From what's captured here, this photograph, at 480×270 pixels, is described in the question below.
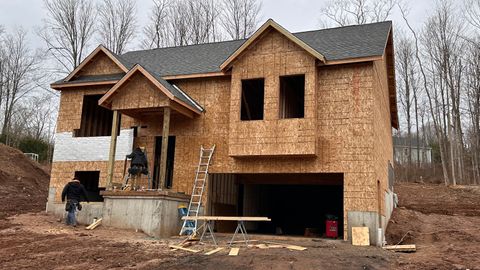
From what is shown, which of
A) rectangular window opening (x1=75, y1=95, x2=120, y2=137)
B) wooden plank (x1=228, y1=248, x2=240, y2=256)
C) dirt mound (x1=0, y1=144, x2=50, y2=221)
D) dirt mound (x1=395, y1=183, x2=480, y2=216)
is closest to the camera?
wooden plank (x1=228, y1=248, x2=240, y2=256)

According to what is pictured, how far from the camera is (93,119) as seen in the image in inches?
780

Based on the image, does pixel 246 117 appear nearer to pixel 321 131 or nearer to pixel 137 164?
pixel 321 131

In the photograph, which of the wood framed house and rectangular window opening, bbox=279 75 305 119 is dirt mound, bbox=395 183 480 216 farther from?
rectangular window opening, bbox=279 75 305 119

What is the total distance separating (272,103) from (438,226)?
8.50 metres

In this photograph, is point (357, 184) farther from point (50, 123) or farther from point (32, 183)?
point (50, 123)

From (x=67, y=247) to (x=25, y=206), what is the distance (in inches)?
396

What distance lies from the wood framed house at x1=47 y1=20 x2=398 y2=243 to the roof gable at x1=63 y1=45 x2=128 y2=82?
0.04 metres

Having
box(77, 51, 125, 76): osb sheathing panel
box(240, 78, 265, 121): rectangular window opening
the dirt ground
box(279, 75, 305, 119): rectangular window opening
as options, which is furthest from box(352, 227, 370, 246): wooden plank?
box(77, 51, 125, 76): osb sheathing panel

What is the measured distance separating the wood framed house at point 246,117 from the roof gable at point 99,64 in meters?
0.04

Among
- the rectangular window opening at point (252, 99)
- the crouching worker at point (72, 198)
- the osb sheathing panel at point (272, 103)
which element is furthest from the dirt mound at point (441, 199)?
the crouching worker at point (72, 198)

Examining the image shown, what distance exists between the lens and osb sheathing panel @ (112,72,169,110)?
597 inches

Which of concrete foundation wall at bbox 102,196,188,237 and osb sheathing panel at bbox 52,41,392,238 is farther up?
osb sheathing panel at bbox 52,41,392,238

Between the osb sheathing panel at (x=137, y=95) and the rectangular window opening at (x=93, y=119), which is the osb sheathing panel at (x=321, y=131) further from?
the rectangular window opening at (x=93, y=119)

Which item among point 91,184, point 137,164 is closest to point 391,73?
point 137,164
